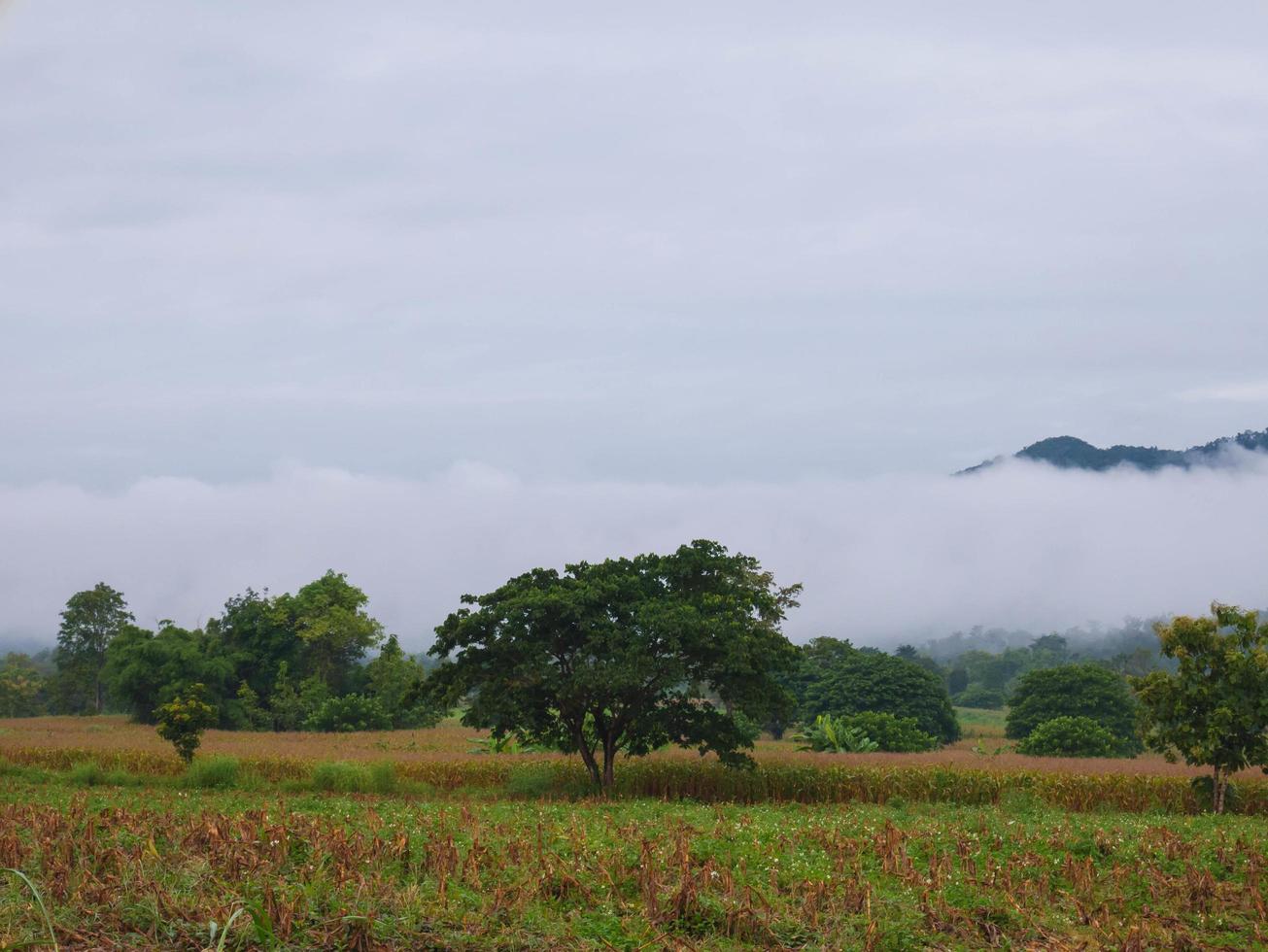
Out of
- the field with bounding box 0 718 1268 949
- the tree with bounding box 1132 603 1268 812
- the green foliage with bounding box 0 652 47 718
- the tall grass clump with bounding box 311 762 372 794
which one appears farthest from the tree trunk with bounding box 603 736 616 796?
the green foliage with bounding box 0 652 47 718

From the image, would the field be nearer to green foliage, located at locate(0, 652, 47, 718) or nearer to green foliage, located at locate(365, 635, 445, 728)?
green foliage, located at locate(365, 635, 445, 728)

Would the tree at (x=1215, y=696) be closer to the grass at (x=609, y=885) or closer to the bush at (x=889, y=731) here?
the grass at (x=609, y=885)

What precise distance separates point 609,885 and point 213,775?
68.3 feet

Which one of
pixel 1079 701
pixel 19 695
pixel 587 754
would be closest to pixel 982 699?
pixel 1079 701

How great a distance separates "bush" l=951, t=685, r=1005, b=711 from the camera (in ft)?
330

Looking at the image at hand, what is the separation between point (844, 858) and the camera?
13688 millimetres

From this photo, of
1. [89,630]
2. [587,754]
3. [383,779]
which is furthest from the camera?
[89,630]

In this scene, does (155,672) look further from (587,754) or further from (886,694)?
(886,694)

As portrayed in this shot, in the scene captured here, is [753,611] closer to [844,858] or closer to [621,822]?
[621,822]

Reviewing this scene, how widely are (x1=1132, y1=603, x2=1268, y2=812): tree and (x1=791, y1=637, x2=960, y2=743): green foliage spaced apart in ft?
95.8

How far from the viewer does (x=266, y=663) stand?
62.8 meters

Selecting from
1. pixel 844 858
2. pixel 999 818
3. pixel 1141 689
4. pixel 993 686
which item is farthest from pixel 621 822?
pixel 993 686

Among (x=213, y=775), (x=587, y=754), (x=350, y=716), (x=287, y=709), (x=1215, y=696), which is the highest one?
(x=1215, y=696)

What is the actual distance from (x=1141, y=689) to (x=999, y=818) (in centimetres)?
727
